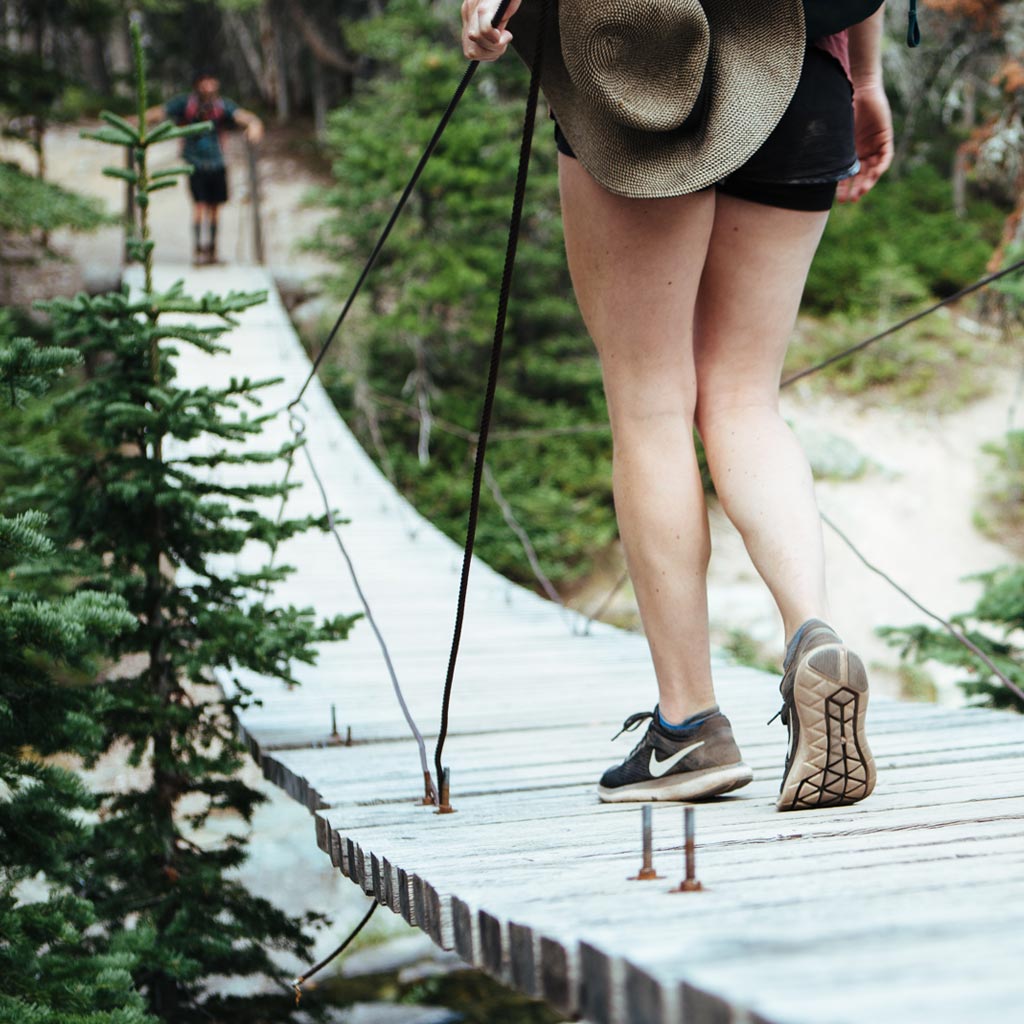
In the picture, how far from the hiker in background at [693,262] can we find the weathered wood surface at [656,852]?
195 millimetres

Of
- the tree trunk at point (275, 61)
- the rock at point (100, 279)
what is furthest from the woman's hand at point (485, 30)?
the tree trunk at point (275, 61)

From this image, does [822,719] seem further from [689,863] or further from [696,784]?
[689,863]

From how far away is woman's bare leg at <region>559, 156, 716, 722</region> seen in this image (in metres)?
1.58

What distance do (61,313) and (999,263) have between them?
6.78 meters

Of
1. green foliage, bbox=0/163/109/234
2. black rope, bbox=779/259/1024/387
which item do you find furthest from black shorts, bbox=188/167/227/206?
black rope, bbox=779/259/1024/387

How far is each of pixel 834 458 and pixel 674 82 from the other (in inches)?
333

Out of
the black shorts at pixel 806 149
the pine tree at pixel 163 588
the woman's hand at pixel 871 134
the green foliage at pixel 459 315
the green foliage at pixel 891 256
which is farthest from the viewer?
the green foliage at pixel 891 256

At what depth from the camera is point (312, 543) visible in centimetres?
487

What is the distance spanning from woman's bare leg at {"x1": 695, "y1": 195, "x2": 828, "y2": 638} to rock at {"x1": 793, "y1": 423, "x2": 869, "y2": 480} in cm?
812

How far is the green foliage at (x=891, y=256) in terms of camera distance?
11.0 meters

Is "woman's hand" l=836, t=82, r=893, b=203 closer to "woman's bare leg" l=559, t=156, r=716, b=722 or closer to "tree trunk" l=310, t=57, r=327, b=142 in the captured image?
"woman's bare leg" l=559, t=156, r=716, b=722

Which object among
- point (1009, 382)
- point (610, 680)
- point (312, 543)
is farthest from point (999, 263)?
point (610, 680)

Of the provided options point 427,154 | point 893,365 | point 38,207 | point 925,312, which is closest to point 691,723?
point 427,154

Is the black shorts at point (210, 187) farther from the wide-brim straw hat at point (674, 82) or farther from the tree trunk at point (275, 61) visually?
the wide-brim straw hat at point (674, 82)
